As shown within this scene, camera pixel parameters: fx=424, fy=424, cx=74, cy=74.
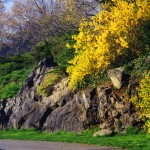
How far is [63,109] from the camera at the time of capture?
978 inches

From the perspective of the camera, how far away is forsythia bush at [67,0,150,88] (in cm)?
2392

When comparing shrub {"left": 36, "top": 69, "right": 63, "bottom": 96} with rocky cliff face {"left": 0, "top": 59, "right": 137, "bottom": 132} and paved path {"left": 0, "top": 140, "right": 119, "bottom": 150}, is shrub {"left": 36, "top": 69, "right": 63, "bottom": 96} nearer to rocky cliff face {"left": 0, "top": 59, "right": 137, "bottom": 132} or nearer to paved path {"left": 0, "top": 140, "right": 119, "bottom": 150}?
rocky cliff face {"left": 0, "top": 59, "right": 137, "bottom": 132}

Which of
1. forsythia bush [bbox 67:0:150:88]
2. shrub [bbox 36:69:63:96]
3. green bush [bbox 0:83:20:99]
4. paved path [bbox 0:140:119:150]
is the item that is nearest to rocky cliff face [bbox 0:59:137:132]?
shrub [bbox 36:69:63:96]

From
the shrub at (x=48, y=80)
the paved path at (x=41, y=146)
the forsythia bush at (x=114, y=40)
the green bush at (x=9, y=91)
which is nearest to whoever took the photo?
the paved path at (x=41, y=146)

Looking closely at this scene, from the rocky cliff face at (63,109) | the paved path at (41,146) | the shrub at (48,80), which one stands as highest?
the shrub at (48,80)

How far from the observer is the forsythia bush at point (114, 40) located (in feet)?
78.5

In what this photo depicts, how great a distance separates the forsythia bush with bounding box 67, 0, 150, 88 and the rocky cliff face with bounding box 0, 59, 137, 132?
4.90 feet

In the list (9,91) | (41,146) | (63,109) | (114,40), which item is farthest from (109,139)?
(9,91)

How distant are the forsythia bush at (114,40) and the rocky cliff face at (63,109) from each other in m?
1.49

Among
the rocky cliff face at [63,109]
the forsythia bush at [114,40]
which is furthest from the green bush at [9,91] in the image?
the forsythia bush at [114,40]

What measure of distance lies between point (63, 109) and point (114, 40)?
499cm

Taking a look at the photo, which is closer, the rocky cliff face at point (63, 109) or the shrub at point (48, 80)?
the rocky cliff face at point (63, 109)

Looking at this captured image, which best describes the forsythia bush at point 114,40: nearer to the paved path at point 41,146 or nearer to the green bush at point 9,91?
the paved path at point 41,146

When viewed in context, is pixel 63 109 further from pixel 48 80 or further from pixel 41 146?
pixel 41 146
